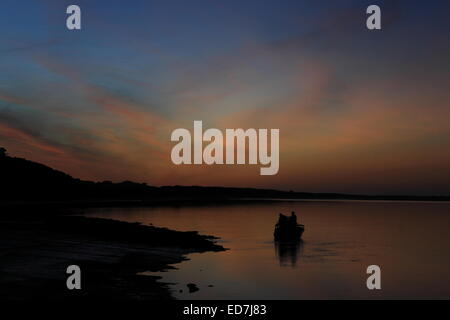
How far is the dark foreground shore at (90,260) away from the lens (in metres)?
23.4

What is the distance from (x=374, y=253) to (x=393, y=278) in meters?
16.4

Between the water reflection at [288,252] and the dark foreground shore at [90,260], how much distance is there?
7.11 m

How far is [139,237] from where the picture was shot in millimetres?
51688

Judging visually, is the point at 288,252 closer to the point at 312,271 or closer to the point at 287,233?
the point at 287,233

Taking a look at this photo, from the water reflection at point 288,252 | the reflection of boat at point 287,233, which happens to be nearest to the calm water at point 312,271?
the water reflection at point 288,252

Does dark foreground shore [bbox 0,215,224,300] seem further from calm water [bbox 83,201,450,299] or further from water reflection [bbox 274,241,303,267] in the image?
water reflection [bbox 274,241,303,267]

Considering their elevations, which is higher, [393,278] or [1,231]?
[1,231]

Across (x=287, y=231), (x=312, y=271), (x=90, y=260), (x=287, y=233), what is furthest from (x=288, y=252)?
(x=90, y=260)

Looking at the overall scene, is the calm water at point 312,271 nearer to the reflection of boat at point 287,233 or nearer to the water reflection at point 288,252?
the water reflection at point 288,252

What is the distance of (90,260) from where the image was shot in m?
33.6

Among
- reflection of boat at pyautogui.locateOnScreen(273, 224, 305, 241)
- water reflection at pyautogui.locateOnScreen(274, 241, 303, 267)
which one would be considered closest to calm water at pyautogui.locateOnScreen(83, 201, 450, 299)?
water reflection at pyautogui.locateOnScreen(274, 241, 303, 267)
